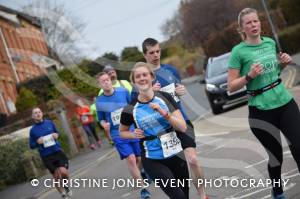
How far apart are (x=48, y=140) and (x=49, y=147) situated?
15cm

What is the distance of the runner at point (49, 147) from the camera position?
42.1 feet

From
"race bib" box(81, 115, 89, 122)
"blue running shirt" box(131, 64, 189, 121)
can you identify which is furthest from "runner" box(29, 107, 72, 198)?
"race bib" box(81, 115, 89, 122)

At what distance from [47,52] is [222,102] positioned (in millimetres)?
36143

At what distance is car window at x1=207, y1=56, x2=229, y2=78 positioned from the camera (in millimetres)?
20891

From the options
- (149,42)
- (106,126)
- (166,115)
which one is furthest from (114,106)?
(166,115)

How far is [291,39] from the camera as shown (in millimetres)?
43406

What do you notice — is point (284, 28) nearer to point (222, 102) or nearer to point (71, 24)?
point (71, 24)

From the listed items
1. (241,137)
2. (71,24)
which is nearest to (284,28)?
(71,24)

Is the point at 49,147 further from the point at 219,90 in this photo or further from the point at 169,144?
the point at 219,90

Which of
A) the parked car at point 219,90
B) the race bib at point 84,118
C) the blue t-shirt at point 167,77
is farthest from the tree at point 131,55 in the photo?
the blue t-shirt at point 167,77

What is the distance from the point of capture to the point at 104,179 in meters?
14.0

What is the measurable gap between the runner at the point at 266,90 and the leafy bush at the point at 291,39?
36004mm

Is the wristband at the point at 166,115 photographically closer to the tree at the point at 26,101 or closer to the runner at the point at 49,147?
the runner at the point at 49,147

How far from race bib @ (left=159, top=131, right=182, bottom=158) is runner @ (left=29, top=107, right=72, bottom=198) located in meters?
6.60
